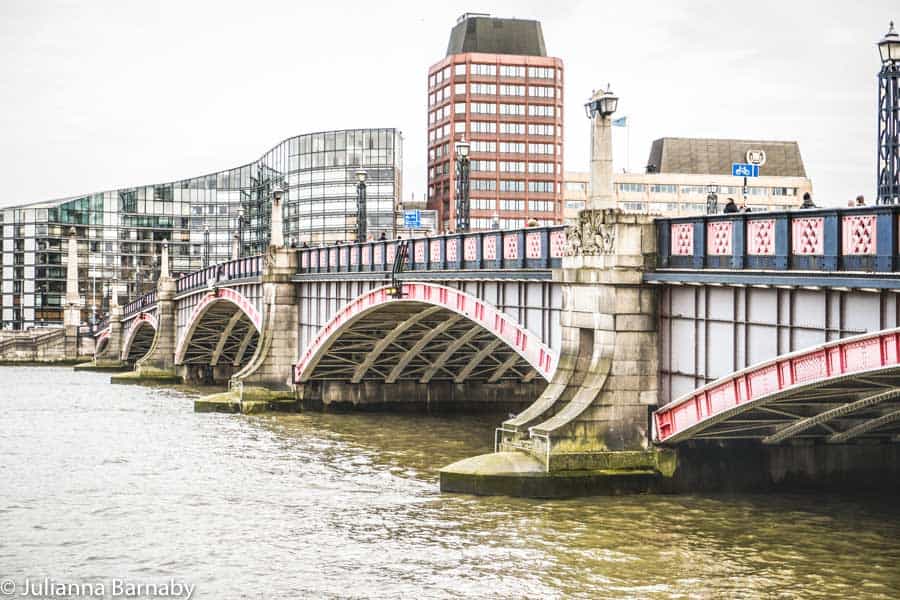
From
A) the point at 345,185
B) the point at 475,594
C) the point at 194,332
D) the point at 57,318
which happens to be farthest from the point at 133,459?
the point at 57,318

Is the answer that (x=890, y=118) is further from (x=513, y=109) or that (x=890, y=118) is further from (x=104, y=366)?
(x=513, y=109)

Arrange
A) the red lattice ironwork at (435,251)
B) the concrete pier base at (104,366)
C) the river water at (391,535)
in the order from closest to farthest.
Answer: the river water at (391,535), the red lattice ironwork at (435,251), the concrete pier base at (104,366)

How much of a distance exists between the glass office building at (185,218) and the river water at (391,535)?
96.9 metres

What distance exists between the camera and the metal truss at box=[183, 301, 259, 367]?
7688 cm

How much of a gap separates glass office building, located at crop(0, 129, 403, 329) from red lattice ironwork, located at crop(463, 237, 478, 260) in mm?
94839

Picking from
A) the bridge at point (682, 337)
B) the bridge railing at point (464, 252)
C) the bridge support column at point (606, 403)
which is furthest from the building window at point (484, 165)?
the bridge support column at point (606, 403)

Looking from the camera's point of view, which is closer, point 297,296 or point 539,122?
point 297,296

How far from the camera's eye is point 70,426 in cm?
5109

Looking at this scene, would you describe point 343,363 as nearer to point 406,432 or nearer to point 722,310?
point 406,432

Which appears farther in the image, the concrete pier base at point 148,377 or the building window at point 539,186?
the building window at point 539,186

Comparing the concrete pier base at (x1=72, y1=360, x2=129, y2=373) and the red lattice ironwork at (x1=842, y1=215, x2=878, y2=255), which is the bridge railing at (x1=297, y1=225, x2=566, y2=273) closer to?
the red lattice ironwork at (x1=842, y1=215, x2=878, y2=255)

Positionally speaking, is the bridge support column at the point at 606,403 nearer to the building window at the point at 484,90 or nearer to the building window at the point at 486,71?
the building window at the point at 484,90

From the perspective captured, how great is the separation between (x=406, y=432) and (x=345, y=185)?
9120 cm

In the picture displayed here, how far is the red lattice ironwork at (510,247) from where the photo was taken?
35.6m
